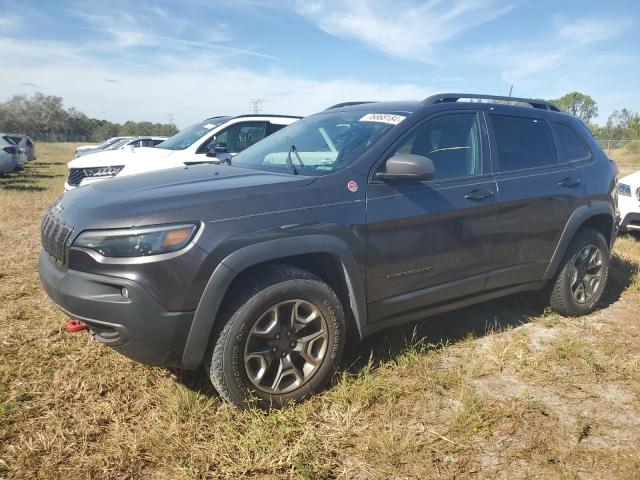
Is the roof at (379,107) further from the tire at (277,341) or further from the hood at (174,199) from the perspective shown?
the tire at (277,341)

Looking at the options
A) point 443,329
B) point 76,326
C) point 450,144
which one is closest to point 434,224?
point 450,144

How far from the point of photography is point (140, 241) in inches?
90.4

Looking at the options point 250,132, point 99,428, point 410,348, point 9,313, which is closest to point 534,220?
point 410,348

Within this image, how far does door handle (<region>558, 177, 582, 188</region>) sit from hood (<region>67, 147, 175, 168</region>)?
16.7ft

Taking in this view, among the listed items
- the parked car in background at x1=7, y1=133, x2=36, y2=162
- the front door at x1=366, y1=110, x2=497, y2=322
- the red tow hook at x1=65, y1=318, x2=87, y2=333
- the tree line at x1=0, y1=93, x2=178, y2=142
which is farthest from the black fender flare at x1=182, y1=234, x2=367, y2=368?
the tree line at x1=0, y1=93, x2=178, y2=142

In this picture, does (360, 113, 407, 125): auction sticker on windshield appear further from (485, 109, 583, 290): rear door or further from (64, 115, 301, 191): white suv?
(64, 115, 301, 191): white suv

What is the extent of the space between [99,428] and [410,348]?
2.01 meters

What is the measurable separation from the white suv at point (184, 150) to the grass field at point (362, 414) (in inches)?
133

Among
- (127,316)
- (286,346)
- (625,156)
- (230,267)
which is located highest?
(625,156)

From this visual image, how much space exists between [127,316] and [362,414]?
1.36 m

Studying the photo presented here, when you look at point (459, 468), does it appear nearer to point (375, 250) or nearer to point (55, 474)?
point (375, 250)

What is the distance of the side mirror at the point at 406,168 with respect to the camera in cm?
283

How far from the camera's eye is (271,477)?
7.22 feet

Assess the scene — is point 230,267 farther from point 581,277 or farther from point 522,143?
point 581,277
